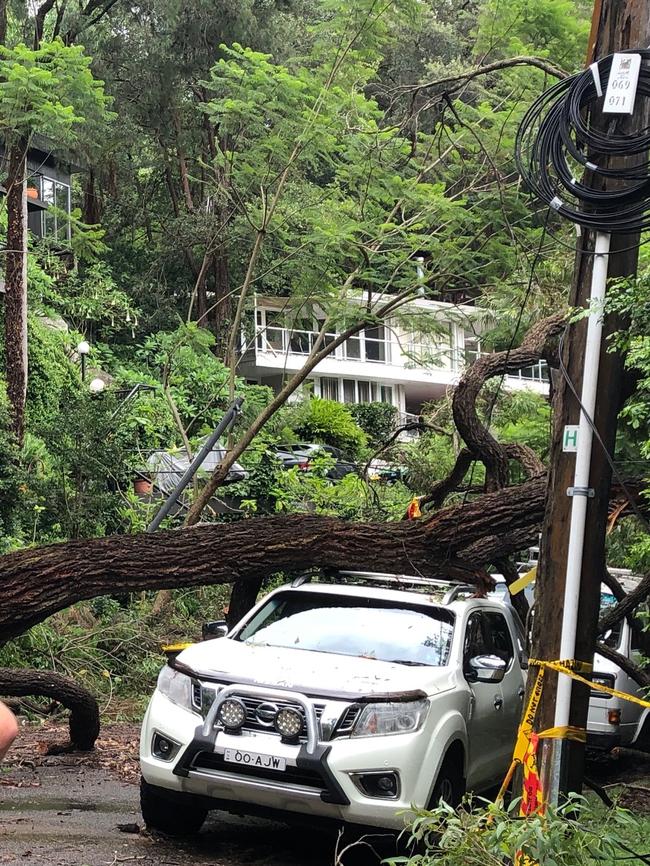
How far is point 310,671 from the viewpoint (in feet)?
21.3

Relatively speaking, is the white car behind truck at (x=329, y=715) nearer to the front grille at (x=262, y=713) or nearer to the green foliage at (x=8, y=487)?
the front grille at (x=262, y=713)

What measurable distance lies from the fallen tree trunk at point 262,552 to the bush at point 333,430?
96.3 ft

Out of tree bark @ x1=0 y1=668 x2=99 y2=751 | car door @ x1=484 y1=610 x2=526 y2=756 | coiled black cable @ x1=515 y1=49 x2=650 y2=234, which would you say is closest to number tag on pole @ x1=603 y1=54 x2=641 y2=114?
coiled black cable @ x1=515 y1=49 x2=650 y2=234

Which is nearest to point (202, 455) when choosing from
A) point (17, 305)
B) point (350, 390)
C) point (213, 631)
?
point (213, 631)

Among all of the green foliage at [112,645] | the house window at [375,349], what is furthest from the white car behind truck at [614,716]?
the house window at [375,349]

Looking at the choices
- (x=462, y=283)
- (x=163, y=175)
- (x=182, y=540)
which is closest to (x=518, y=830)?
(x=182, y=540)

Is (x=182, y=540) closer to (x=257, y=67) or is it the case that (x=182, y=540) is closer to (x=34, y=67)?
(x=257, y=67)

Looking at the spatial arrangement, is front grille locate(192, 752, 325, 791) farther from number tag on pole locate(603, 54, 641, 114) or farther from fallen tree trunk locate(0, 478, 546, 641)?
number tag on pole locate(603, 54, 641, 114)

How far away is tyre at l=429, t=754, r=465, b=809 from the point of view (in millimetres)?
6371

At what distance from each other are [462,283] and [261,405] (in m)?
5.19

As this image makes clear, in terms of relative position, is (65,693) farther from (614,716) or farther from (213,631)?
(614,716)

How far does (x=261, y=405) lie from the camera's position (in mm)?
19844

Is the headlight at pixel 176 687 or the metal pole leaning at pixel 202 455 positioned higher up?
the metal pole leaning at pixel 202 455

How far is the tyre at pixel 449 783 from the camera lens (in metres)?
6.37
